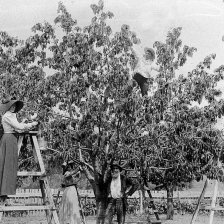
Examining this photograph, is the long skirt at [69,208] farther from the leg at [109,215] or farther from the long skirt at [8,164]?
the long skirt at [8,164]

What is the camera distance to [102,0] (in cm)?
1214

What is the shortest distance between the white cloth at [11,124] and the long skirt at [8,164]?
10cm

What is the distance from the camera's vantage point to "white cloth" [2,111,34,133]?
6.52 metres

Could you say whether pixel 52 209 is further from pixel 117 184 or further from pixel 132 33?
pixel 132 33

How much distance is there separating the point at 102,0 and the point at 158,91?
9.94 feet

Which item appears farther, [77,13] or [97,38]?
[77,13]

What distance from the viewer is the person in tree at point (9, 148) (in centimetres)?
638

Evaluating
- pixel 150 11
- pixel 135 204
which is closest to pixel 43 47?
pixel 150 11

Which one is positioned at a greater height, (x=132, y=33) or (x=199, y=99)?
(x=132, y=33)

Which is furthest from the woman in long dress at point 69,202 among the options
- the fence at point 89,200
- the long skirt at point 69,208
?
the fence at point 89,200

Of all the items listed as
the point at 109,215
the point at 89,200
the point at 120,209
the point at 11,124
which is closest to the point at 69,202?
the point at 120,209

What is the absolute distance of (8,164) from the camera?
6434mm

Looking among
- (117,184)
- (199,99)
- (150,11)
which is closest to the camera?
(117,184)

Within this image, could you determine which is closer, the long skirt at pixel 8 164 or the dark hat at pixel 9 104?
the long skirt at pixel 8 164
